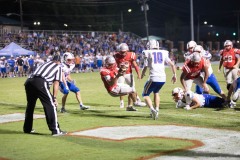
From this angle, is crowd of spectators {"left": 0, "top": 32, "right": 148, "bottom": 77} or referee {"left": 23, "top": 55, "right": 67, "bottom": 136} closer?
referee {"left": 23, "top": 55, "right": 67, "bottom": 136}

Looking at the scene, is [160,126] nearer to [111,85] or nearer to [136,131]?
[136,131]

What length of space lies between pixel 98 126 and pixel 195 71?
3.88 m

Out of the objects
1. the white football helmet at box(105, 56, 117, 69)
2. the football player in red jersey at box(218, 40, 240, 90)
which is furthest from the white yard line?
the football player in red jersey at box(218, 40, 240, 90)

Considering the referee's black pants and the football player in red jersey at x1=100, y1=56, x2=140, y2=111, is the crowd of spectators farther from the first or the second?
the referee's black pants

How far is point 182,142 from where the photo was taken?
807cm

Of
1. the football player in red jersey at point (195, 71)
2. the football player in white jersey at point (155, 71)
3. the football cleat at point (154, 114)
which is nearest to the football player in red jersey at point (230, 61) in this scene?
the football player in red jersey at point (195, 71)

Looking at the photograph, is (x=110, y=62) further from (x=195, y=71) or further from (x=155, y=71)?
(x=195, y=71)

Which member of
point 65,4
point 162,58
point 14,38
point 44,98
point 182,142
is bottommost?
point 182,142

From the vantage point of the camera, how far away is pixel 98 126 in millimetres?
10031

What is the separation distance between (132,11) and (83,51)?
41.9m

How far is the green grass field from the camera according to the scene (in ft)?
24.1

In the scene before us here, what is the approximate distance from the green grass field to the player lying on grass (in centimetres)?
25

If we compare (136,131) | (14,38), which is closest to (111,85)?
(136,131)

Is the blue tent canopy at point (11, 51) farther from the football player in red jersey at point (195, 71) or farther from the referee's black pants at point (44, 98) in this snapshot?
the referee's black pants at point (44, 98)
